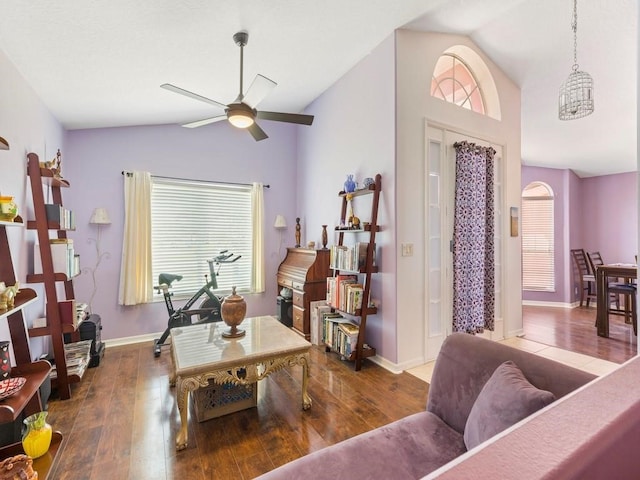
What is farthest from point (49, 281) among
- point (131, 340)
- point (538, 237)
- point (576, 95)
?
point (538, 237)

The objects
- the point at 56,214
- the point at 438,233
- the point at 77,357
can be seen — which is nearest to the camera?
the point at 56,214

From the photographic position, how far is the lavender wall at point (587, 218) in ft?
19.2

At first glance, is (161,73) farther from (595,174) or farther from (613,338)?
(595,174)

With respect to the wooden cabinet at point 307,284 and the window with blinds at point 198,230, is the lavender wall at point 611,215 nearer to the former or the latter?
the wooden cabinet at point 307,284

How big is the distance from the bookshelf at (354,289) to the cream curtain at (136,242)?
239 centimetres

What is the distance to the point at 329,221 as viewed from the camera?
13.6ft

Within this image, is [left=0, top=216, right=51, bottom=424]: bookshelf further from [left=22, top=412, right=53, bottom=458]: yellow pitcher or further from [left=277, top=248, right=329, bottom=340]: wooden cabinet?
[left=277, top=248, right=329, bottom=340]: wooden cabinet

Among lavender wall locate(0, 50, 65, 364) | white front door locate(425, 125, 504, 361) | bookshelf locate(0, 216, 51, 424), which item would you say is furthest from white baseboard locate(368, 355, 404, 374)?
lavender wall locate(0, 50, 65, 364)

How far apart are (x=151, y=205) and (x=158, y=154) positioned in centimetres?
70

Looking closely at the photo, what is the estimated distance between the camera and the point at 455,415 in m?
1.47

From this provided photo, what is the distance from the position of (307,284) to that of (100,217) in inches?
103

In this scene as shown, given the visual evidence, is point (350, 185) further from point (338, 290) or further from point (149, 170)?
point (149, 170)

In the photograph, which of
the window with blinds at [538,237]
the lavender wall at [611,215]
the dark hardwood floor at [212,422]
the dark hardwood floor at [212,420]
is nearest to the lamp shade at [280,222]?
the dark hardwood floor at [212,420]

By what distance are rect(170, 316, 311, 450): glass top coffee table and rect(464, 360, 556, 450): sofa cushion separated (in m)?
1.23
